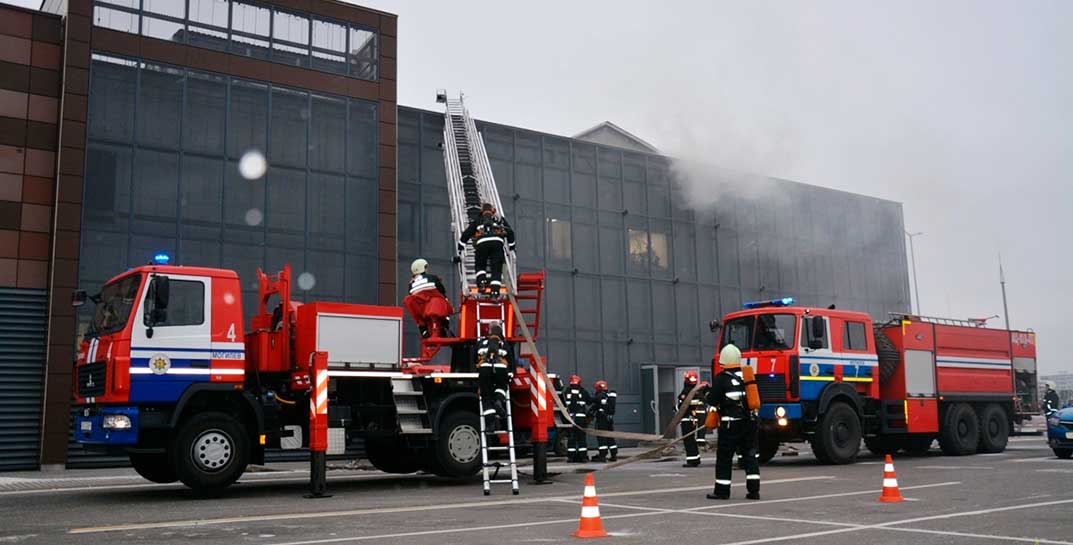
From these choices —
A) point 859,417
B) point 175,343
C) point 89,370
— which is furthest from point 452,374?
point 859,417

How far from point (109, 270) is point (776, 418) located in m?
13.9

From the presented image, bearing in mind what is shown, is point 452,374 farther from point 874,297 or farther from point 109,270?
point 874,297

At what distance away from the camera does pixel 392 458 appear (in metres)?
15.0

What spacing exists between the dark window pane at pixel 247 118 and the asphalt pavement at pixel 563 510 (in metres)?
8.83

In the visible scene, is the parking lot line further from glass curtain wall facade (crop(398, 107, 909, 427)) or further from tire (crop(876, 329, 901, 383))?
glass curtain wall facade (crop(398, 107, 909, 427))

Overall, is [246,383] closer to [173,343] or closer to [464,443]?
[173,343]

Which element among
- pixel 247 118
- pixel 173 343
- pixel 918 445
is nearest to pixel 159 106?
pixel 247 118

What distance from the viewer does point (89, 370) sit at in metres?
12.2

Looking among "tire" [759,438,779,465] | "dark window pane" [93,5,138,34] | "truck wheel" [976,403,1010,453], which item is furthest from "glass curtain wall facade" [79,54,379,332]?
"truck wheel" [976,403,1010,453]

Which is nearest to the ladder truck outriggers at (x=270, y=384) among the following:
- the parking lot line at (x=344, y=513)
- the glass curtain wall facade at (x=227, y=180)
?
the parking lot line at (x=344, y=513)

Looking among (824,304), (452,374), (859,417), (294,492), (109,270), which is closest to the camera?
(294,492)

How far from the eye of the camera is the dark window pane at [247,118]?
71.2 ft

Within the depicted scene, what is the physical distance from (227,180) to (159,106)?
84.3 inches

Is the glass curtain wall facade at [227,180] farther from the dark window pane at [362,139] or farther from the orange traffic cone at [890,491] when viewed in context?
the orange traffic cone at [890,491]
